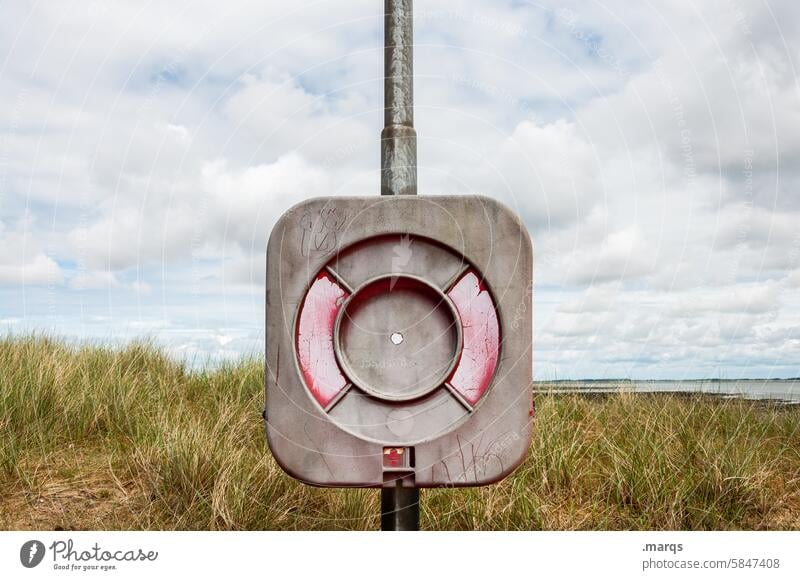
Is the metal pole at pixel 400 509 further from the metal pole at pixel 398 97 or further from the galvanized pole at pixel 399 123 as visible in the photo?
the metal pole at pixel 398 97

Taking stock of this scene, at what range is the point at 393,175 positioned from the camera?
7.30ft

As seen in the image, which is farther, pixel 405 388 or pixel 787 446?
pixel 787 446

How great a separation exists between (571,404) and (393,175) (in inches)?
109

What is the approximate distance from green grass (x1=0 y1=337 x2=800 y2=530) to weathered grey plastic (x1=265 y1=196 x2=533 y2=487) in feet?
3.09

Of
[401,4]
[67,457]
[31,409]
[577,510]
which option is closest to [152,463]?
[67,457]

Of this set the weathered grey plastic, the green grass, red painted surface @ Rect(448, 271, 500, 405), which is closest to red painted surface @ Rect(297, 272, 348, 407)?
the weathered grey plastic

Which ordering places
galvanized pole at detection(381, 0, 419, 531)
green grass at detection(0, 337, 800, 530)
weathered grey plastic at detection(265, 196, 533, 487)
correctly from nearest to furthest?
1. weathered grey plastic at detection(265, 196, 533, 487)
2. galvanized pole at detection(381, 0, 419, 531)
3. green grass at detection(0, 337, 800, 530)

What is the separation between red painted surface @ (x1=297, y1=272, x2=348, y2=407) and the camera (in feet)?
6.93

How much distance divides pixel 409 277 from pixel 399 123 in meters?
0.50

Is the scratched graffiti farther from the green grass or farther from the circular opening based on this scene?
the green grass

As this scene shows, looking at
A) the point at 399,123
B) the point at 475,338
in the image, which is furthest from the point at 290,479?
the point at 399,123

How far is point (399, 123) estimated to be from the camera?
2258mm

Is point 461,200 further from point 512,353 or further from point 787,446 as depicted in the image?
point 787,446

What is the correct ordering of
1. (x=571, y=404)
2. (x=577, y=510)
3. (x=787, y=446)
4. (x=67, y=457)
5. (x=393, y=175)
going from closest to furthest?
(x=393, y=175) → (x=577, y=510) → (x=67, y=457) → (x=787, y=446) → (x=571, y=404)
